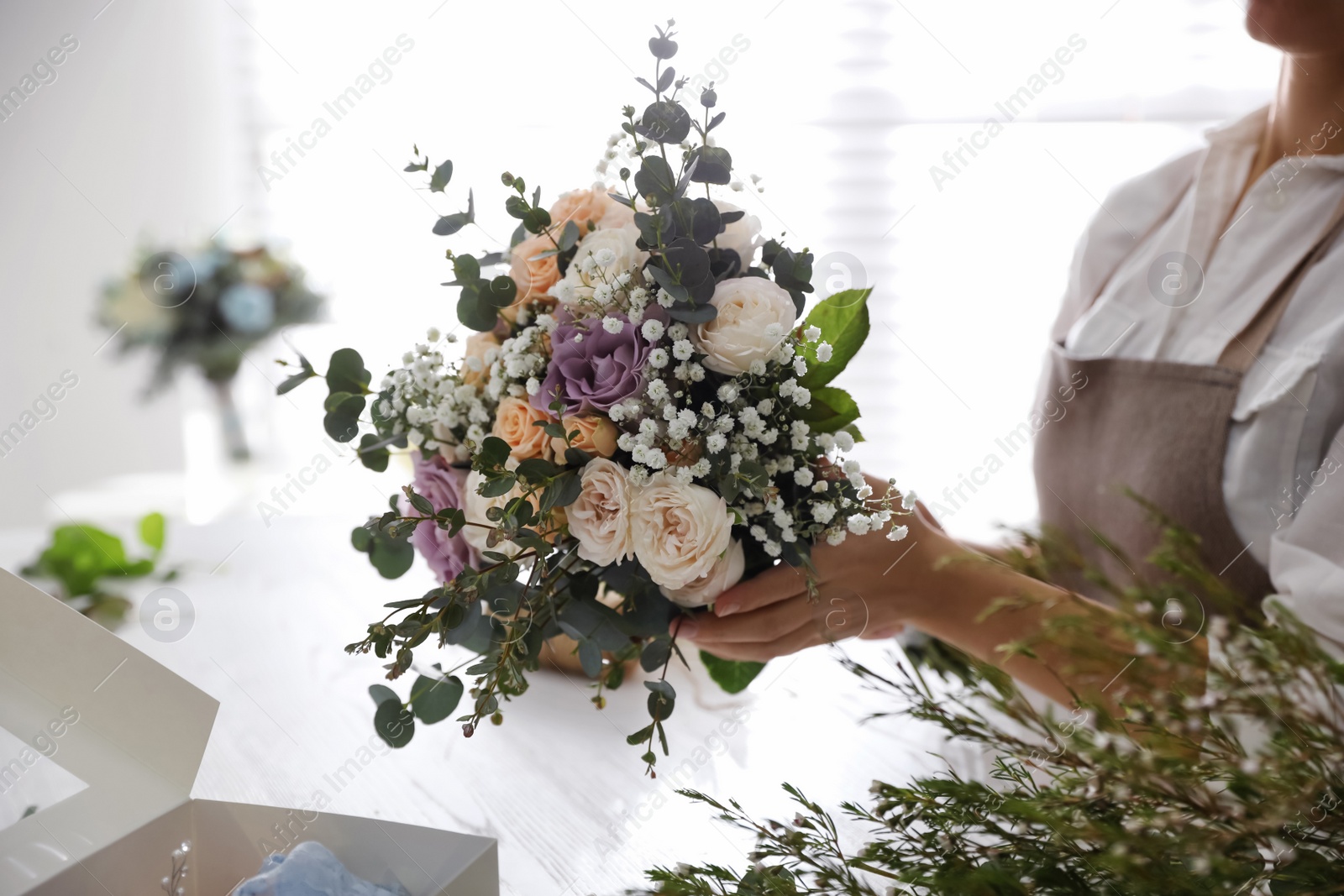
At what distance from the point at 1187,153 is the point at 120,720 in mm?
1325

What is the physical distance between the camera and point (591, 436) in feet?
2.01

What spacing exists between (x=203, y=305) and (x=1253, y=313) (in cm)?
216

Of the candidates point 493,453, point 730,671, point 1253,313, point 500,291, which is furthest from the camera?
point 1253,313

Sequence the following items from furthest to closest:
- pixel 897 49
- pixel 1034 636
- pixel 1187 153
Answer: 1. pixel 897 49
2. pixel 1187 153
3. pixel 1034 636

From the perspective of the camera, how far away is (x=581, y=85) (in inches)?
75.6

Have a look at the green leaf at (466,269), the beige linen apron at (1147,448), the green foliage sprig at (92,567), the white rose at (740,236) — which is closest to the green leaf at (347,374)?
the green leaf at (466,269)

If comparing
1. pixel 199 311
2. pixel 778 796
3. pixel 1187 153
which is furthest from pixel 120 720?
pixel 199 311

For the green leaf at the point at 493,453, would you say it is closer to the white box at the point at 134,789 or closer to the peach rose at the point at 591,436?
the peach rose at the point at 591,436

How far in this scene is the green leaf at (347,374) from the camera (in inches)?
28.2

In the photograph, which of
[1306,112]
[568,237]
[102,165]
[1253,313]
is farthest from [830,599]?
[102,165]

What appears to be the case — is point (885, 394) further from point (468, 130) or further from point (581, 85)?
point (468, 130)

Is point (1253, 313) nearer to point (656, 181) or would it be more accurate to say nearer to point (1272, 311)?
point (1272, 311)

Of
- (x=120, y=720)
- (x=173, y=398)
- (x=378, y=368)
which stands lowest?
(x=120, y=720)

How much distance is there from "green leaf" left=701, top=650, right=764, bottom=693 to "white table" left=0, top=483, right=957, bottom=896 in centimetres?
9
